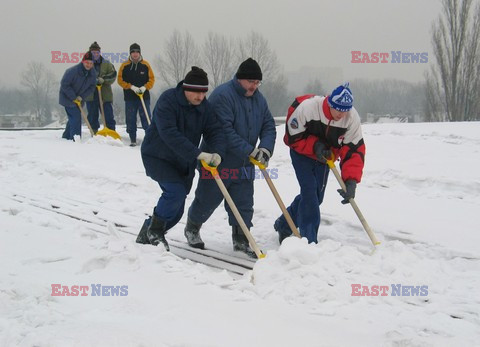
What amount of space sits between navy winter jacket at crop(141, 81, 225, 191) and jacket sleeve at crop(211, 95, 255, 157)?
6 centimetres

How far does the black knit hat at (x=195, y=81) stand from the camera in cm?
382

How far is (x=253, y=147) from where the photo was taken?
4199mm

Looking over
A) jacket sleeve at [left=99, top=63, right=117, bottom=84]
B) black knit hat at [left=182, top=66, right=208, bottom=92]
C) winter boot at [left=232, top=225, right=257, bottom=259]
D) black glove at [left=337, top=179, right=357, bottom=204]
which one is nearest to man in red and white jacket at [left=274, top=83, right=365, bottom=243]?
black glove at [left=337, top=179, right=357, bottom=204]

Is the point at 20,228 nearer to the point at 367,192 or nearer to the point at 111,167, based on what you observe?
the point at 111,167

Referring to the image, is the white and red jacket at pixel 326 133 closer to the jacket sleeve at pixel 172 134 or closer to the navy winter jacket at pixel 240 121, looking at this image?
the navy winter jacket at pixel 240 121

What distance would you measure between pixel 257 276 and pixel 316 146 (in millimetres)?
1362

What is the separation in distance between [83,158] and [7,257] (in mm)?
4803

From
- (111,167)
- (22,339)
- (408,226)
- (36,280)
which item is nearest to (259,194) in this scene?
(408,226)

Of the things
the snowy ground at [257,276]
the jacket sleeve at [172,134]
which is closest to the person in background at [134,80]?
the snowy ground at [257,276]

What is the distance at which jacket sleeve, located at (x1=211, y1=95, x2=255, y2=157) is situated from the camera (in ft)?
13.5

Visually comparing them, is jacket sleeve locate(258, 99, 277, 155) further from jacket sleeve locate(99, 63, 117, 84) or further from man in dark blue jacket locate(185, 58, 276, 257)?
jacket sleeve locate(99, 63, 117, 84)

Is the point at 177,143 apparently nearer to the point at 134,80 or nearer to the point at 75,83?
the point at 134,80

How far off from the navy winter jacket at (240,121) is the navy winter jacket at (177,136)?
0.30 ft

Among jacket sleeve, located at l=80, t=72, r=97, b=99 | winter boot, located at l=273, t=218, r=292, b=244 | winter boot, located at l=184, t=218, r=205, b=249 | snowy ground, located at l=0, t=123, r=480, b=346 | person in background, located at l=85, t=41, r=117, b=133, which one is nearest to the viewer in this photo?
snowy ground, located at l=0, t=123, r=480, b=346
